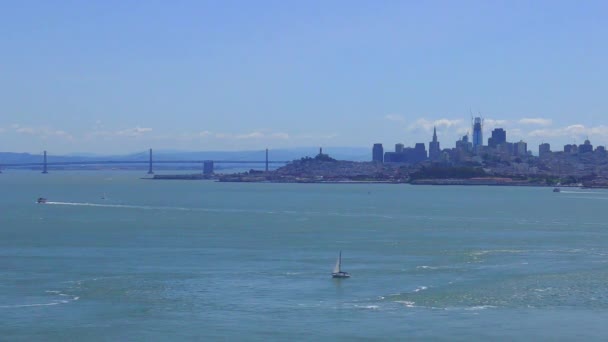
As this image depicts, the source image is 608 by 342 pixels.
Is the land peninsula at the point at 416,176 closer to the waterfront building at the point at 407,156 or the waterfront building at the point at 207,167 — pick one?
the waterfront building at the point at 207,167

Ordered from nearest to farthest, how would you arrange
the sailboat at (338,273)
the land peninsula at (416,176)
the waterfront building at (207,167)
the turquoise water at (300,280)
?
1. the turquoise water at (300,280)
2. the sailboat at (338,273)
3. the land peninsula at (416,176)
4. the waterfront building at (207,167)

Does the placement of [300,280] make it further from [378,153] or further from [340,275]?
[378,153]

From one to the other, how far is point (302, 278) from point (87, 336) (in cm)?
599

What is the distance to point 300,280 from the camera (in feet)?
65.3

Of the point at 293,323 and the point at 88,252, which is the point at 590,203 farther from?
the point at 293,323

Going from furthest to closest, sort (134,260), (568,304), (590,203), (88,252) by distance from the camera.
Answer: (590,203)
(88,252)
(134,260)
(568,304)

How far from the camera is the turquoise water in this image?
51.1ft

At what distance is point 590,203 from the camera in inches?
2133

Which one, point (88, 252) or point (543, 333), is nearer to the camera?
point (543, 333)

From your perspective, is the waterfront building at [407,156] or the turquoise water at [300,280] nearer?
the turquoise water at [300,280]

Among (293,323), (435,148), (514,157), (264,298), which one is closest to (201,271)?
(264,298)

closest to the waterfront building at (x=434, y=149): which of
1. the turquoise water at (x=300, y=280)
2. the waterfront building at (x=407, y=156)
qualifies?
the waterfront building at (x=407, y=156)

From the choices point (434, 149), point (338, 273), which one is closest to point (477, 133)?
point (434, 149)

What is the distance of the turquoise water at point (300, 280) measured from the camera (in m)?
15.6
